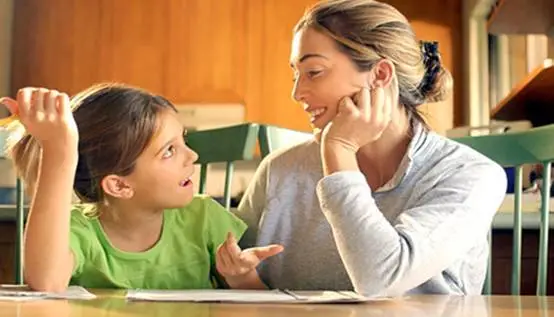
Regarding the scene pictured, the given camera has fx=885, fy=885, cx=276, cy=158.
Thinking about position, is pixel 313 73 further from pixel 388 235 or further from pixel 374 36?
pixel 388 235

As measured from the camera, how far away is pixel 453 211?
45.6 inches

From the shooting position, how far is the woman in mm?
1086

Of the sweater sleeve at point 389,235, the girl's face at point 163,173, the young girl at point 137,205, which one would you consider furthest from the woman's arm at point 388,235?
the girl's face at point 163,173

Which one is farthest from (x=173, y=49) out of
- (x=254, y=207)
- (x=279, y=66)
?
(x=254, y=207)

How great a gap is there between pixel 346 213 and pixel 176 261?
0.38 meters

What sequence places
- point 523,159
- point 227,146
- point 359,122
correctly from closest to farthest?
1. point 359,122
2. point 523,159
3. point 227,146

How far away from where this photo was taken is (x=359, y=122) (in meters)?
1.20

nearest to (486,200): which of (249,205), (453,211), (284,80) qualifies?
(453,211)

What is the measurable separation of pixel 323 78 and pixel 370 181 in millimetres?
195

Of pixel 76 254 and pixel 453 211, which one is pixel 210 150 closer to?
pixel 76 254

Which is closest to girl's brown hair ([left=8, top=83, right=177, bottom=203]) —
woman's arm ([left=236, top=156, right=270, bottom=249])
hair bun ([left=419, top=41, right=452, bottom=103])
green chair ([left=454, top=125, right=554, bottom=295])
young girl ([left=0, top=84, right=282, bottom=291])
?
young girl ([left=0, top=84, right=282, bottom=291])

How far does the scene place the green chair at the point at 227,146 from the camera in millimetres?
1638

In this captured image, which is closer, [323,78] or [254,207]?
[323,78]

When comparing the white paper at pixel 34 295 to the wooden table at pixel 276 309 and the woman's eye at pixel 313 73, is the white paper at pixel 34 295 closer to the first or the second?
the wooden table at pixel 276 309
